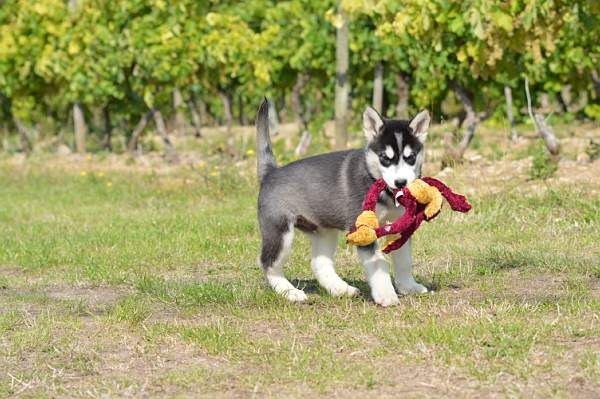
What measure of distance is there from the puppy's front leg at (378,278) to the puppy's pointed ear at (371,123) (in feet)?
2.60

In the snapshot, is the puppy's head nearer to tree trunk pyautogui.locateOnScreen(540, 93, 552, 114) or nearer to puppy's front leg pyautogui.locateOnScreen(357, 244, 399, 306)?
puppy's front leg pyautogui.locateOnScreen(357, 244, 399, 306)

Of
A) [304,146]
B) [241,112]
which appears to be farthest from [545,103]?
[241,112]

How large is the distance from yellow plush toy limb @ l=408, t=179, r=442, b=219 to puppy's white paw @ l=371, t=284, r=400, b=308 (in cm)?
61

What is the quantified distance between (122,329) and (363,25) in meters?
15.9

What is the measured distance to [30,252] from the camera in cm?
1091

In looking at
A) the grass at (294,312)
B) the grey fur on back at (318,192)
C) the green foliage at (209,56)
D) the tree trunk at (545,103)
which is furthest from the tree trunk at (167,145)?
the grey fur on back at (318,192)

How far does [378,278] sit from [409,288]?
540 millimetres

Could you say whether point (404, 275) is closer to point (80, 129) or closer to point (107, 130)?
point (80, 129)

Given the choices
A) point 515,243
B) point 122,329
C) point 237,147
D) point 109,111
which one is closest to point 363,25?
point 237,147

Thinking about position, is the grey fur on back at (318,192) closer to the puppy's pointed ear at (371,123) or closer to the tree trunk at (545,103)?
the puppy's pointed ear at (371,123)

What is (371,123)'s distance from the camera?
25.1 ft

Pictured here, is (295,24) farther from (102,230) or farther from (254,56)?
(102,230)

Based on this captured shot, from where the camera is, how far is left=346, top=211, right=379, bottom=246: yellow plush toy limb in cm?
726

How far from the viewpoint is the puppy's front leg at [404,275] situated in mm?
8047
